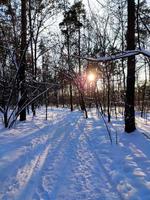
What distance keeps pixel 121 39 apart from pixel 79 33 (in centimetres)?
858

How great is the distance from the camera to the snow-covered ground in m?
4.98

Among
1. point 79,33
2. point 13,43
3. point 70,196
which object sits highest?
point 79,33

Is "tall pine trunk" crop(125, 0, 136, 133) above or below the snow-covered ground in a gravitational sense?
above

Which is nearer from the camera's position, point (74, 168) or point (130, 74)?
point (74, 168)

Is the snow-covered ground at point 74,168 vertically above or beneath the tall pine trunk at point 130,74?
beneath

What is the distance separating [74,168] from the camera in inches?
257

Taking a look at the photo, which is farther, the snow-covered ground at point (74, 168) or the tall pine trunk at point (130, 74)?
the tall pine trunk at point (130, 74)

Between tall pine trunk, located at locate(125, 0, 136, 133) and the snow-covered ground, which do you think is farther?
tall pine trunk, located at locate(125, 0, 136, 133)

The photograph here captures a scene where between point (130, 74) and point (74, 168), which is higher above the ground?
point (130, 74)

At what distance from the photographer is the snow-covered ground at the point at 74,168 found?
4.98 metres

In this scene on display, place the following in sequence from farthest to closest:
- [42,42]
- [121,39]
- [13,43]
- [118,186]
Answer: [42,42], [121,39], [13,43], [118,186]

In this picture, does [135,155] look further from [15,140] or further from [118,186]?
[15,140]

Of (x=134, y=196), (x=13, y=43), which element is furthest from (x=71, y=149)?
(x=13, y=43)

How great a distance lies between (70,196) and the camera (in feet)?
16.0
